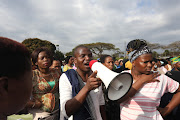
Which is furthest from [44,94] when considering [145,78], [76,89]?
[145,78]

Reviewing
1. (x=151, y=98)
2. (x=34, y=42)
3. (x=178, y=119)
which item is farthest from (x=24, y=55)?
(x=34, y=42)

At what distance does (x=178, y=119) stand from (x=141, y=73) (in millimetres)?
1677

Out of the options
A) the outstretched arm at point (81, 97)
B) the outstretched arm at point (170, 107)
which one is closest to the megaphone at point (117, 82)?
the outstretched arm at point (81, 97)

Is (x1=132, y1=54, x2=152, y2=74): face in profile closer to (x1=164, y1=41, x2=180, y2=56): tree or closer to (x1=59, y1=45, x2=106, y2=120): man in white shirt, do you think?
(x1=59, y1=45, x2=106, y2=120): man in white shirt

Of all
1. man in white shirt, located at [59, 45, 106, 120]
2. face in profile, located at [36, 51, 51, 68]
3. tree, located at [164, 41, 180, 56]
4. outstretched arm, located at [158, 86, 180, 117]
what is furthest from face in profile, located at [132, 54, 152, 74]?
tree, located at [164, 41, 180, 56]

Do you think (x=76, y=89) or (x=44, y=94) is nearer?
(x=76, y=89)

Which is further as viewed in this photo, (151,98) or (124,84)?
(151,98)

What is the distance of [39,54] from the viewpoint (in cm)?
245

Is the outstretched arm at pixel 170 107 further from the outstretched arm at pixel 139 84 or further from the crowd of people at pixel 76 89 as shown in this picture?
the outstretched arm at pixel 139 84

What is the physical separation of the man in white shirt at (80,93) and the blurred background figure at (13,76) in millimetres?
681

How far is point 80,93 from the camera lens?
4.42ft

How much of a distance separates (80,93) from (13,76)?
84 centimetres

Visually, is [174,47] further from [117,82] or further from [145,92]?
[117,82]

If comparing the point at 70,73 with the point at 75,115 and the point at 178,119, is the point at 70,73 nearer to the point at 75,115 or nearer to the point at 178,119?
the point at 75,115
